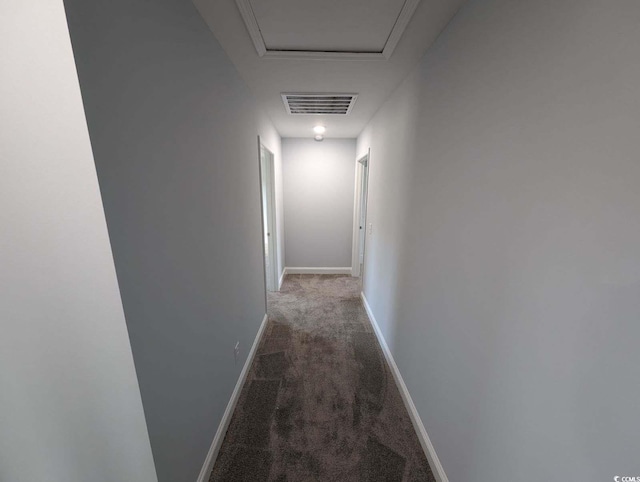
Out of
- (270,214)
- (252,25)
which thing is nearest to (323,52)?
(252,25)

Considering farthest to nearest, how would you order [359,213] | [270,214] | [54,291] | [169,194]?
[359,213] < [270,214] < [169,194] < [54,291]

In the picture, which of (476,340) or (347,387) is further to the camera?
(347,387)

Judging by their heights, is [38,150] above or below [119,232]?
above

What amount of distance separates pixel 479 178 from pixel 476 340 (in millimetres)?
681

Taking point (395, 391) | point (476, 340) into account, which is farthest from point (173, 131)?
point (395, 391)

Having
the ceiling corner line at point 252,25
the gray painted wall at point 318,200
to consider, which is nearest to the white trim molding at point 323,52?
the ceiling corner line at point 252,25

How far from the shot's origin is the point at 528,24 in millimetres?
781

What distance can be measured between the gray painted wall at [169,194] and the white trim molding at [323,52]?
0.23m

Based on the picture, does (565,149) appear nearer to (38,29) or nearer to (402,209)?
(402,209)

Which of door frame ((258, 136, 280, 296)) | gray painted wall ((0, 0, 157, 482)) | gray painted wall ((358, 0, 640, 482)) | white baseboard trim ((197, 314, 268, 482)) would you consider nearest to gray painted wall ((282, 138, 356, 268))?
door frame ((258, 136, 280, 296))

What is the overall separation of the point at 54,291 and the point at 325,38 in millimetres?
1678

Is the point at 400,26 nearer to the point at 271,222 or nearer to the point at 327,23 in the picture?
the point at 327,23

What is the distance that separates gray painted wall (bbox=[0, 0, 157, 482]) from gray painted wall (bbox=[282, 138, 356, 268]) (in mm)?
3603

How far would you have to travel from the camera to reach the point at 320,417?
1.69 m
